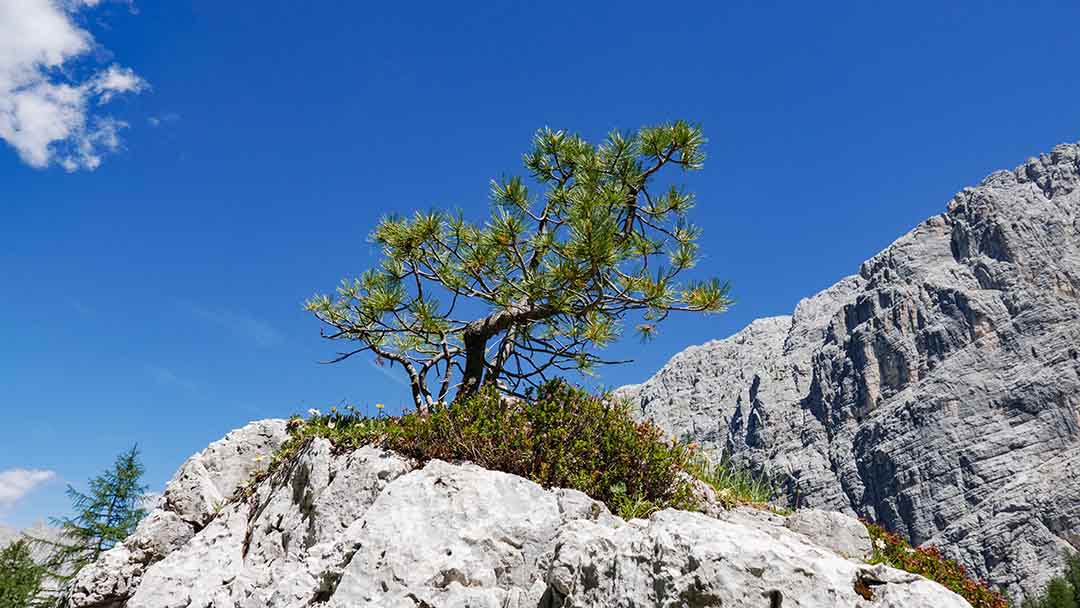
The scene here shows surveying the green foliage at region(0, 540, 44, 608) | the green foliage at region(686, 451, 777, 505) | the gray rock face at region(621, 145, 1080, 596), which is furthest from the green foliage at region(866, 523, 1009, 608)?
the gray rock face at region(621, 145, 1080, 596)

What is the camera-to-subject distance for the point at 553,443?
8281 mm

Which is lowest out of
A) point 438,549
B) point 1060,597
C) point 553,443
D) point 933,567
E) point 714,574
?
point 714,574

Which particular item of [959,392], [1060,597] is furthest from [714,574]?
[959,392]

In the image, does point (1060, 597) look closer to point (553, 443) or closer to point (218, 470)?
point (553, 443)

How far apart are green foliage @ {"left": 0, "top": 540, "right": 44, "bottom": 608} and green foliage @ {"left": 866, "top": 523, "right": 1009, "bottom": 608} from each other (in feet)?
76.9

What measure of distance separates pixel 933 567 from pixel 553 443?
515 cm

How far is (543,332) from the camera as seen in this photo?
12570 mm

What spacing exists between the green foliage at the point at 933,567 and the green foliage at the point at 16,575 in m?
23.4

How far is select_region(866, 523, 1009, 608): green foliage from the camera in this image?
340 inches

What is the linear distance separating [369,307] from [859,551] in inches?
297

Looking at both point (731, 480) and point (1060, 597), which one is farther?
point (1060, 597)

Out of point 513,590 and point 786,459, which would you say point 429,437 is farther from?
point 786,459

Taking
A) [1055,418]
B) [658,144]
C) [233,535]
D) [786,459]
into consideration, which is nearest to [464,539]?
[233,535]

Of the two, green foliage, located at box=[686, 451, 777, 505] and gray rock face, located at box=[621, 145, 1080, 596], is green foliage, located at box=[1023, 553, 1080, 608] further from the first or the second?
green foliage, located at box=[686, 451, 777, 505]
